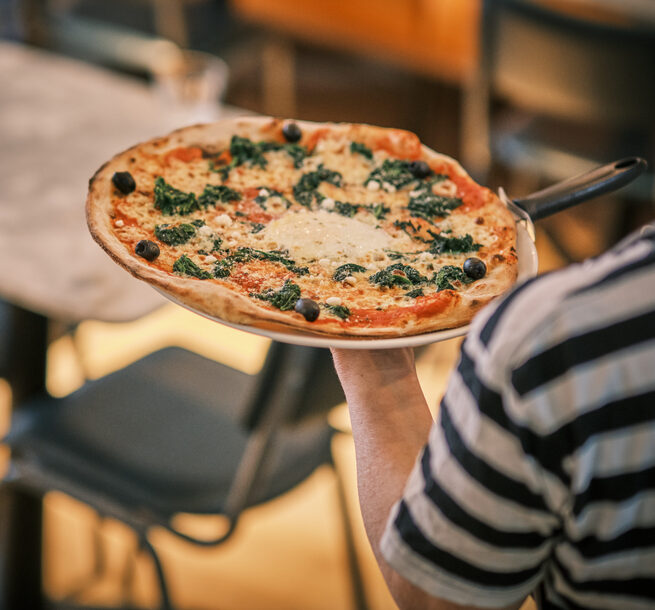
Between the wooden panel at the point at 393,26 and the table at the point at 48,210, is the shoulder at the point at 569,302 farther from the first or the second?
the wooden panel at the point at 393,26

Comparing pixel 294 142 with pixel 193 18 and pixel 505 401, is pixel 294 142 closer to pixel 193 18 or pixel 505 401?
pixel 505 401

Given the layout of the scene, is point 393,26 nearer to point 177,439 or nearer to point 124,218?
point 177,439

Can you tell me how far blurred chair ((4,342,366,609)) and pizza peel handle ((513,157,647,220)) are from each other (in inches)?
20.5

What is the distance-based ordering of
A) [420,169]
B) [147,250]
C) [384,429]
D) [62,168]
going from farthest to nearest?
[62,168]
[420,169]
[147,250]
[384,429]

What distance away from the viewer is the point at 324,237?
1.06 meters

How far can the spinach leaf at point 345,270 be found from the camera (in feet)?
3.32

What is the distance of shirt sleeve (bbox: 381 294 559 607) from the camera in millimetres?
636

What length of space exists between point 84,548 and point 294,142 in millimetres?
1271

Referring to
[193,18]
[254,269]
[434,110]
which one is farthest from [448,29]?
[254,269]

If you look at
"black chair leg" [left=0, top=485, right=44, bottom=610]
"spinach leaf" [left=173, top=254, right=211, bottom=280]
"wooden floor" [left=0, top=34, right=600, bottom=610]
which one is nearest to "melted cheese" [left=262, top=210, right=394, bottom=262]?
"spinach leaf" [left=173, top=254, right=211, bottom=280]

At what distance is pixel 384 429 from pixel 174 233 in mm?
390

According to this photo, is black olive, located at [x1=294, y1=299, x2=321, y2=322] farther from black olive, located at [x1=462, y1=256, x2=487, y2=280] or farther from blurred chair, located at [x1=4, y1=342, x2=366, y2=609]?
blurred chair, located at [x1=4, y1=342, x2=366, y2=609]

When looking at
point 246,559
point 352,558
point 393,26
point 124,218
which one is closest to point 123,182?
point 124,218

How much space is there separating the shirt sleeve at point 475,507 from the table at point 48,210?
74 cm
